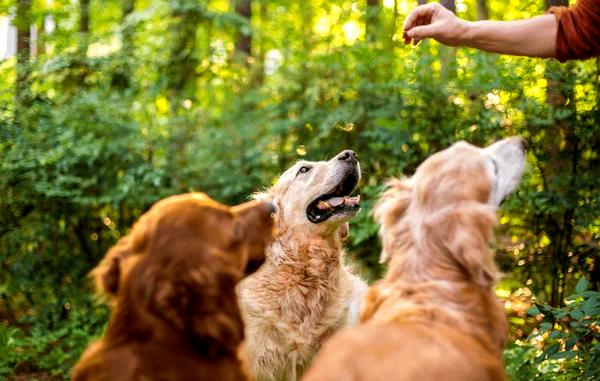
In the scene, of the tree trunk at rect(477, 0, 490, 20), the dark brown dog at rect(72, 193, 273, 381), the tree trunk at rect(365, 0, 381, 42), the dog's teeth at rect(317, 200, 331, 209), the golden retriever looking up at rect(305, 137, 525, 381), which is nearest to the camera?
the golden retriever looking up at rect(305, 137, 525, 381)

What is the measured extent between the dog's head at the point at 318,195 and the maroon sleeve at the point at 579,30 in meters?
1.72

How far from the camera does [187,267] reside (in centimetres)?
268

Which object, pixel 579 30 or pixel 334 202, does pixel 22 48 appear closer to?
pixel 334 202

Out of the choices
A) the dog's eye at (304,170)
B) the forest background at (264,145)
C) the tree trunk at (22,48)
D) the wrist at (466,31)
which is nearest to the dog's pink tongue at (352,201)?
the dog's eye at (304,170)

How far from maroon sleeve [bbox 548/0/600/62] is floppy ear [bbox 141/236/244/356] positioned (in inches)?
87.0

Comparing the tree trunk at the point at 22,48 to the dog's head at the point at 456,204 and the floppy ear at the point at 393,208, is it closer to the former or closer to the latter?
the floppy ear at the point at 393,208

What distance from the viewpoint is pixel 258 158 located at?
7.65 m

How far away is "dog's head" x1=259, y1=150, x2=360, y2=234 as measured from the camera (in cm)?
486

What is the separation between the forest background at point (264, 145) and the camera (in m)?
6.38

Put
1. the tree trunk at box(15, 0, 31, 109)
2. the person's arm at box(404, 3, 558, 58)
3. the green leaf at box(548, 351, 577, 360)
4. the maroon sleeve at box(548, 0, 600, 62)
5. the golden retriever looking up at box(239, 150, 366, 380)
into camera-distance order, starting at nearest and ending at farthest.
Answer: the maroon sleeve at box(548, 0, 600, 62) → the person's arm at box(404, 3, 558, 58) → the green leaf at box(548, 351, 577, 360) → the golden retriever looking up at box(239, 150, 366, 380) → the tree trunk at box(15, 0, 31, 109)

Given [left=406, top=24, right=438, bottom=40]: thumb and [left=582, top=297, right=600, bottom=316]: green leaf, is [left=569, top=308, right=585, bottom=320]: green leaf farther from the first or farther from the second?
[left=406, top=24, right=438, bottom=40]: thumb

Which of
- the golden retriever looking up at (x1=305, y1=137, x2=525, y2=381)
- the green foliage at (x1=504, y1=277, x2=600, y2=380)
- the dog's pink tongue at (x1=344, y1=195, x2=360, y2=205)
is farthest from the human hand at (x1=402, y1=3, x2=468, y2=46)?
the green foliage at (x1=504, y1=277, x2=600, y2=380)

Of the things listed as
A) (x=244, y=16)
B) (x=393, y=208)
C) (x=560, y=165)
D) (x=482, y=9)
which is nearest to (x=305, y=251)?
(x=393, y=208)

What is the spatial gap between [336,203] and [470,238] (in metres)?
2.16
